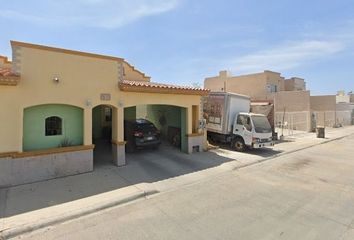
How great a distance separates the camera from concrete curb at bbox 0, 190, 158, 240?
5.16m

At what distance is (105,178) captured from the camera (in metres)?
8.66

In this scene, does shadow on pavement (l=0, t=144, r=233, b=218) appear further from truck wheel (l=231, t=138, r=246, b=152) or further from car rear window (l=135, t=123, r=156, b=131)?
truck wheel (l=231, t=138, r=246, b=152)

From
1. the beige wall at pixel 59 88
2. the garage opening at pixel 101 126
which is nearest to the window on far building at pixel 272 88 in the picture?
the garage opening at pixel 101 126

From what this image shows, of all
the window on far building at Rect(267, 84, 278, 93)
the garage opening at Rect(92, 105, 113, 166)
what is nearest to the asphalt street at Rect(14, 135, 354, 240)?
the garage opening at Rect(92, 105, 113, 166)

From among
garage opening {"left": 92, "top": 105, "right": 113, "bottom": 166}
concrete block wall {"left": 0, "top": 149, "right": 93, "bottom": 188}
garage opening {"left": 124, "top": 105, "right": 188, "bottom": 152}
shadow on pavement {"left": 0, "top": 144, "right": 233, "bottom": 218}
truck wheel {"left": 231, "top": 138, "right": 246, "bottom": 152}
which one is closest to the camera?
shadow on pavement {"left": 0, "top": 144, "right": 233, "bottom": 218}

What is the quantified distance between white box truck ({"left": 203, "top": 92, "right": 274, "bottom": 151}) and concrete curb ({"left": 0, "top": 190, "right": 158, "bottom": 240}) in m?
8.02

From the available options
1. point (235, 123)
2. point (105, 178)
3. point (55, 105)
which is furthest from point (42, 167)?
point (235, 123)

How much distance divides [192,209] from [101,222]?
2.26 metres

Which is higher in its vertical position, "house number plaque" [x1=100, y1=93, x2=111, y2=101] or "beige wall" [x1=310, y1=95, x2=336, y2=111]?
"beige wall" [x1=310, y1=95, x2=336, y2=111]

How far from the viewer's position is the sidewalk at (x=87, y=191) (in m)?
5.75

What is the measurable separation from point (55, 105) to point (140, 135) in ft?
15.0

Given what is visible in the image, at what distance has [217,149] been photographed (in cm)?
1416

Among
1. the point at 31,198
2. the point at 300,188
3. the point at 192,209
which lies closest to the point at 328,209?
the point at 300,188

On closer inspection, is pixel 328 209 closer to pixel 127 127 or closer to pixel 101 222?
pixel 101 222
